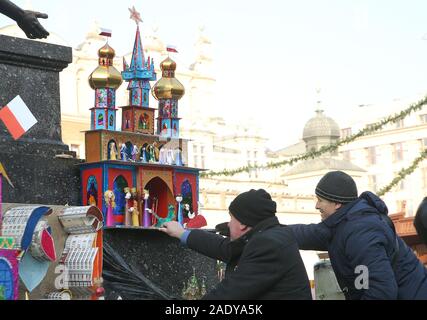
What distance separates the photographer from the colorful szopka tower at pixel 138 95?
7.18 m

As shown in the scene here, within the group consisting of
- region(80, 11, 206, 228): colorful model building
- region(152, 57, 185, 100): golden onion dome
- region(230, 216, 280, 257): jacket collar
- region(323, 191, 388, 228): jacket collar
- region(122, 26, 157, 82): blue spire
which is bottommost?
region(230, 216, 280, 257): jacket collar

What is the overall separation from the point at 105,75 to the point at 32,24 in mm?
655

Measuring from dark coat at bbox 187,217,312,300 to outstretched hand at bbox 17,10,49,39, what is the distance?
2.85m

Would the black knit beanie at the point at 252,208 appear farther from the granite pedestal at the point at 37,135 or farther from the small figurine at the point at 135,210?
the small figurine at the point at 135,210

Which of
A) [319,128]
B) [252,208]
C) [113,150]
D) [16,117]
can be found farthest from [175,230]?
[319,128]

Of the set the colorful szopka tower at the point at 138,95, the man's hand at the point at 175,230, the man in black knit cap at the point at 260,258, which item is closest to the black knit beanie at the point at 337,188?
the man in black knit cap at the point at 260,258

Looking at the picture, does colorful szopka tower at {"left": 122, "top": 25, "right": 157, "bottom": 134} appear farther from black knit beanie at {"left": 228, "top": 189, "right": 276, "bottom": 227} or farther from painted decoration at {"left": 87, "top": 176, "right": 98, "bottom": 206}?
black knit beanie at {"left": 228, "top": 189, "right": 276, "bottom": 227}

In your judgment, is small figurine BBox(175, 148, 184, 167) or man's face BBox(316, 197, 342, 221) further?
small figurine BBox(175, 148, 184, 167)

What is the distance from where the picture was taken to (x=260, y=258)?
425 cm

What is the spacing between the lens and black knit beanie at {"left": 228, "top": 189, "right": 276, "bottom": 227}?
4.45 metres

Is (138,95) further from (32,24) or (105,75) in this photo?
(32,24)

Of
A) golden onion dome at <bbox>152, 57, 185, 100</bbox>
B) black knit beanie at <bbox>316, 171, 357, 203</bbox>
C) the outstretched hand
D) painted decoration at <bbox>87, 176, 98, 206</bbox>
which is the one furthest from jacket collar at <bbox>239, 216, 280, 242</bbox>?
golden onion dome at <bbox>152, 57, 185, 100</bbox>

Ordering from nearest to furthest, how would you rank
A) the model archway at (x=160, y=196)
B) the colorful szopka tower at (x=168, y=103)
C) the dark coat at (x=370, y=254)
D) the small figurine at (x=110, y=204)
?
1. the dark coat at (x=370, y=254)
2. the small figurine at (x=110, y=204)
3. the model archway at (x=160, y=196)
4. the colorful szopka tower at (x=168, y=103)

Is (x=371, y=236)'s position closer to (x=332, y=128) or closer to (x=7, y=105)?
(x=7, y=105)
